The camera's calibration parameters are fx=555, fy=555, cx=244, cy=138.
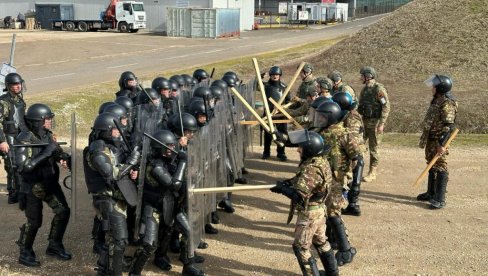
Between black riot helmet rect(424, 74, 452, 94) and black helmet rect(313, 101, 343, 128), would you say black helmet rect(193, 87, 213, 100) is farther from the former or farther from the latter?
black riot helmet rect(424, 74, 452, 94)

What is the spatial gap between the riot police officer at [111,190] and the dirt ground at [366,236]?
0.80 metres

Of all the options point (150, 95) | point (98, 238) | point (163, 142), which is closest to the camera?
point (163, 142)

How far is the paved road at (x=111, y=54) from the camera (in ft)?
77.9

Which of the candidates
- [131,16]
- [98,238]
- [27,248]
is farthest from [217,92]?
[131,16]

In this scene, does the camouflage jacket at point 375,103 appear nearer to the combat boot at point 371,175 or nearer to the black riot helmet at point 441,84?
the combat boot at point 371,175

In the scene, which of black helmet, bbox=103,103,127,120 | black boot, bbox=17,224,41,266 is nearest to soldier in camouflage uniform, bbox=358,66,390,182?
black helmet, bbox=103,103,127,120

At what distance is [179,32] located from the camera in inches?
1788

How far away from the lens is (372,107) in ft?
33.2

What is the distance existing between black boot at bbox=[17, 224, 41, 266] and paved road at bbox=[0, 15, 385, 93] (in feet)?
44.1

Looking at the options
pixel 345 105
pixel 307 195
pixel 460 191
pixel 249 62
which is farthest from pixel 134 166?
pixel 249 62

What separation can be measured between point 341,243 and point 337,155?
3.64ft

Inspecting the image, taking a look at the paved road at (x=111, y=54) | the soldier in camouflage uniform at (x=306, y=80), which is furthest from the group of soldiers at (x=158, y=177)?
the paved road at (x=111, y=54)

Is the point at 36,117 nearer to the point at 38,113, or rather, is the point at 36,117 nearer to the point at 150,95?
the point at 38,113

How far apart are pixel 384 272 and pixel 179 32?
40468 millimetres
